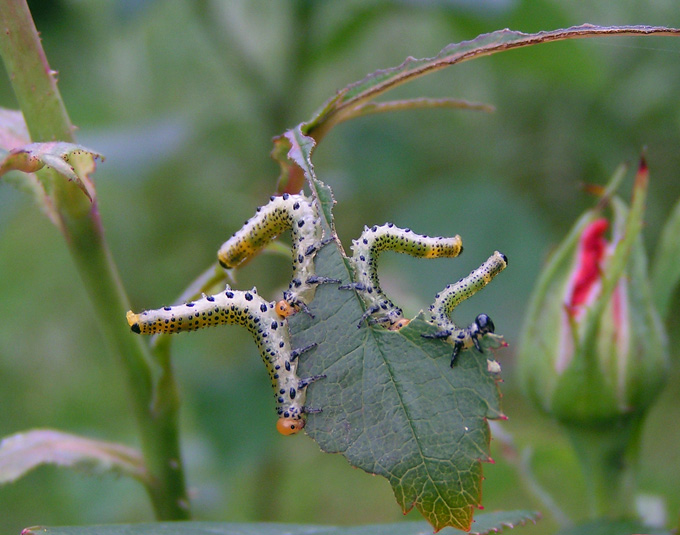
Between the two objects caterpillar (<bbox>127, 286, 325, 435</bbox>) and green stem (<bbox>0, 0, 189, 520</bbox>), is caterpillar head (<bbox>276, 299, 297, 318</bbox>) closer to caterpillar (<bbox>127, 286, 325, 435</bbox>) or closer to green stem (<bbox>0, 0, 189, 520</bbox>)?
caterpillar (<bbox>127, 286, 325, 435</bbox>)

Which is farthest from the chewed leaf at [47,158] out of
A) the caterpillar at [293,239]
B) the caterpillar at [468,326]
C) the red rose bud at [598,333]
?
the red rose bud at [598,333]

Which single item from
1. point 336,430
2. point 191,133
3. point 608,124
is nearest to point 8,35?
point 336,430

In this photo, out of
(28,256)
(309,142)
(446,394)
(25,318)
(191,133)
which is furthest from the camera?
(28,256)

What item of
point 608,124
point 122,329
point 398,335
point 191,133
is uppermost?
point 191,133

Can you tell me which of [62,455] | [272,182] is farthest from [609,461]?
[272,182]

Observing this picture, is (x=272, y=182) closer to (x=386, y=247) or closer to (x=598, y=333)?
(x=386, y=247)

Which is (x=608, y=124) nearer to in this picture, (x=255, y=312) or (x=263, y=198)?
(x=263, y=198)

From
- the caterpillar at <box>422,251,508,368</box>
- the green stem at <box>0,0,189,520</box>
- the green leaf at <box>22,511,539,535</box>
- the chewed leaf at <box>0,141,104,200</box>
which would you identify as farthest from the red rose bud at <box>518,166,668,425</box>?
the chewed leaf at <box>0,141,104,200</box>
